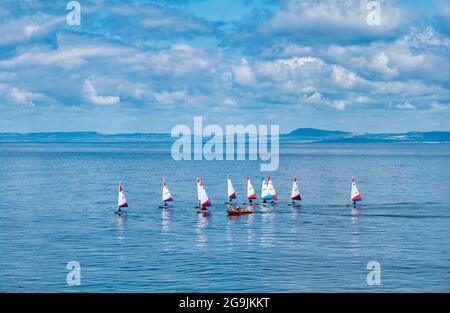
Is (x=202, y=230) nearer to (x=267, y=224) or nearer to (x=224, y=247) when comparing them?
(x=267, y=224)

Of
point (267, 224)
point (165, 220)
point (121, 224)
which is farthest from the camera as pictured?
point (165, 220)

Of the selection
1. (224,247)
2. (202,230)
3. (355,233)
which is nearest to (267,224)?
(202,230)

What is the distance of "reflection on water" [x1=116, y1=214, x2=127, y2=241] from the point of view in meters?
107

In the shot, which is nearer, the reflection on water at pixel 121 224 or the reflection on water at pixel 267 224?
the reflection on water at pixel 267 224

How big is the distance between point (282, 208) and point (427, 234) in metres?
46.7

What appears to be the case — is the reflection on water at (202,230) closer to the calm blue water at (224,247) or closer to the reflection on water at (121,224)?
the calm blue water at (224,247)

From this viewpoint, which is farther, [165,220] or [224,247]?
[165,220]

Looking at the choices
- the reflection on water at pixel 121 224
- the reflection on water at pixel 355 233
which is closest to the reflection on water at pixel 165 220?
the reflection on water at pixel 121 224

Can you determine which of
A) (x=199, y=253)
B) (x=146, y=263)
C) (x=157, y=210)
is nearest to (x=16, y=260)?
(x=146, y=263)

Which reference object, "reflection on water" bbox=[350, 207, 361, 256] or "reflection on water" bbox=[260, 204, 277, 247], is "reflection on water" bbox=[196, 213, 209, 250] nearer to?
"reflection on water" bbox=[260, 204, 277, 247]

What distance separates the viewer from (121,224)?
123 metres

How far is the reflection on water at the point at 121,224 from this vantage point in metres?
107

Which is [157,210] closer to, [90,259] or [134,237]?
[134,237]
